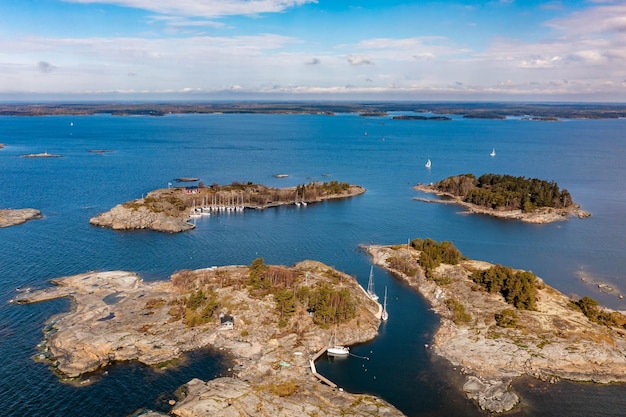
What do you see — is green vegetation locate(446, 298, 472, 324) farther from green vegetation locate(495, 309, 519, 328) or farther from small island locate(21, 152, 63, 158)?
small island locate(21, 152, 63, 158)

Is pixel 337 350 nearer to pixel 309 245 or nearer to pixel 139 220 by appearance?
pixel 309 245

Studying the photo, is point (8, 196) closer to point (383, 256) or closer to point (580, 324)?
point (383, 256)

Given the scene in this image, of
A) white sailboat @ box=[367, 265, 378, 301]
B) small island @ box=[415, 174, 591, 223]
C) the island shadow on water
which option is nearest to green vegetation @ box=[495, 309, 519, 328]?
white sailboat @ box=[367, 265, 378, 301]

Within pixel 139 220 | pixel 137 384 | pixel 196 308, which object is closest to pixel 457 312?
pixel 196 308

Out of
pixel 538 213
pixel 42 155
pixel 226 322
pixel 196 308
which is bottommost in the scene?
pixel 226 322

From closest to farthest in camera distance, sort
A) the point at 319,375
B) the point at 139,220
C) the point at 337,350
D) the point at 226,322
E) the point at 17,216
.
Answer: the point at 319,375
the point at 337,350
the point at 226,322
the point at 139,220
the point at 17,216

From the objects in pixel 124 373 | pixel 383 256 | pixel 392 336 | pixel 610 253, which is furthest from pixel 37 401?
pixel 610 253
